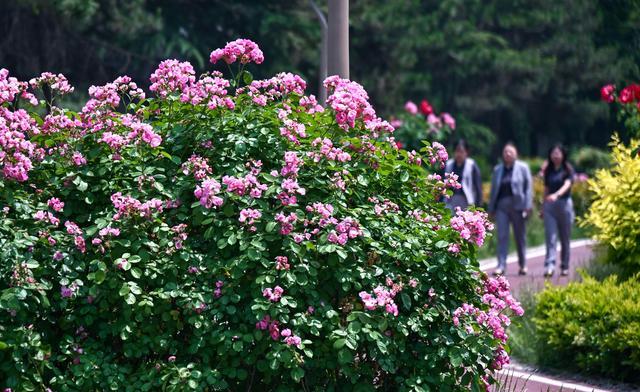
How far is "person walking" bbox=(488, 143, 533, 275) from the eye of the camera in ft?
49.0

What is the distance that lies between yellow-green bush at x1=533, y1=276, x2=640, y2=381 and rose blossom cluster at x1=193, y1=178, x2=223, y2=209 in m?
3.85

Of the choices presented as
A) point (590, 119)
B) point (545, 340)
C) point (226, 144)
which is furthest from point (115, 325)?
point (590, 119)

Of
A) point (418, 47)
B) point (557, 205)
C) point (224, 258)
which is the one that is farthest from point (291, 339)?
point (418, 47)

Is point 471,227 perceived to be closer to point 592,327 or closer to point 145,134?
point 145,134

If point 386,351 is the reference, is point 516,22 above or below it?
below

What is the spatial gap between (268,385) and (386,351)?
2.20ft

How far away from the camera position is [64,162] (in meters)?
5.72

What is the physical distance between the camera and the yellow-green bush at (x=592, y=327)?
27.1ft

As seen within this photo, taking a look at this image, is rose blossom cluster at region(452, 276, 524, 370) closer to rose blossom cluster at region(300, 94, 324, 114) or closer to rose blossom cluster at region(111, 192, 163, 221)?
rose blossom cluster at region(300, 94, 324, 114)

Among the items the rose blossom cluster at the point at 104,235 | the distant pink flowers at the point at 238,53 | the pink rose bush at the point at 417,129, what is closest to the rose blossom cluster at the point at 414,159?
the distant pink flowers at the point at 238,53

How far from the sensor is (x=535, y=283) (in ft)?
45.2

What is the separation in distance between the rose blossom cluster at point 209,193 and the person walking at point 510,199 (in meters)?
9.89

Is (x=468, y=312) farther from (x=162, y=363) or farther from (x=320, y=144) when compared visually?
(x=162, y=363)

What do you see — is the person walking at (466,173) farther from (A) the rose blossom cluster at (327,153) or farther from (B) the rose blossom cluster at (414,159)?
(A) the rose blossom cluster at (327,153)
